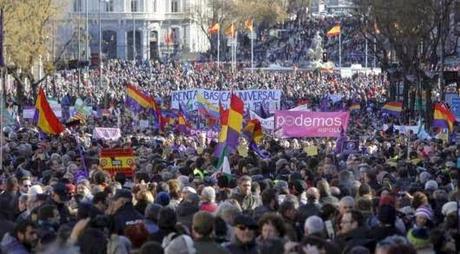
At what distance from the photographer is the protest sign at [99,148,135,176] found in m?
20.6

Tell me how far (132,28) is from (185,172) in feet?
402

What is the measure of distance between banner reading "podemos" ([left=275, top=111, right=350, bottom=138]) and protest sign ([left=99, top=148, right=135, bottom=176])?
8.81m

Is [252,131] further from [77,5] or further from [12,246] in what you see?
[77,5]

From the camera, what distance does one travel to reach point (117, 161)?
20.7 meters

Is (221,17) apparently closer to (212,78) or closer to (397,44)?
(212,78)

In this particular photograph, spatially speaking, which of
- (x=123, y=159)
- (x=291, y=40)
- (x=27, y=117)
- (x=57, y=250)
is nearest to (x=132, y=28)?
(x=291, y=40)

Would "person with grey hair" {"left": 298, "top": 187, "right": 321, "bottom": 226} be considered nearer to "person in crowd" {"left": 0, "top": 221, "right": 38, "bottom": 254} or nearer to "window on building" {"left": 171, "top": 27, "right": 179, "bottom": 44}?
"person in crowd" {"left": 0, "top": 221, "right": 38, "bottom": 254}

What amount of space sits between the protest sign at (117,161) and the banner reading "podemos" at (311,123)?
881cm

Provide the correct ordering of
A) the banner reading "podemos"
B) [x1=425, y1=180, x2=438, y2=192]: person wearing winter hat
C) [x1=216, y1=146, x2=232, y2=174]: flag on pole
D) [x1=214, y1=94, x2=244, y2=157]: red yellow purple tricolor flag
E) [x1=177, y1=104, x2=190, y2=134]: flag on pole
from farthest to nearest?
[x1=177, y1=104, x2=190, y2=134]: flag on pole
the banner reading "podemos"
[x1=214, y1=94, x2=244, y2=157]: red yellow purple tricolor flag
[x1=216, y1=146, x2=232, y2=174]: flag on pole
[x1=425, y1=180, x2=438, y2=192]: person wearing winter hat

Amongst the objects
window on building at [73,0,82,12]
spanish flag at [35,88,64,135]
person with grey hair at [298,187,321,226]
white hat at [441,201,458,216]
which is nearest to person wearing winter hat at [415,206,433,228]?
white hat at [441,201,458,216]

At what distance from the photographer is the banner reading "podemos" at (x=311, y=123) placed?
95.6 ft

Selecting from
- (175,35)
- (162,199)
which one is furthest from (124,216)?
(175,35)

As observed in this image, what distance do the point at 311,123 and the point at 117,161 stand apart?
357 inches

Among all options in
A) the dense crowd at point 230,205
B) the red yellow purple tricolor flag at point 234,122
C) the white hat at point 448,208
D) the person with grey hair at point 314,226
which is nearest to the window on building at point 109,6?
the dense crowd at point 230,205
